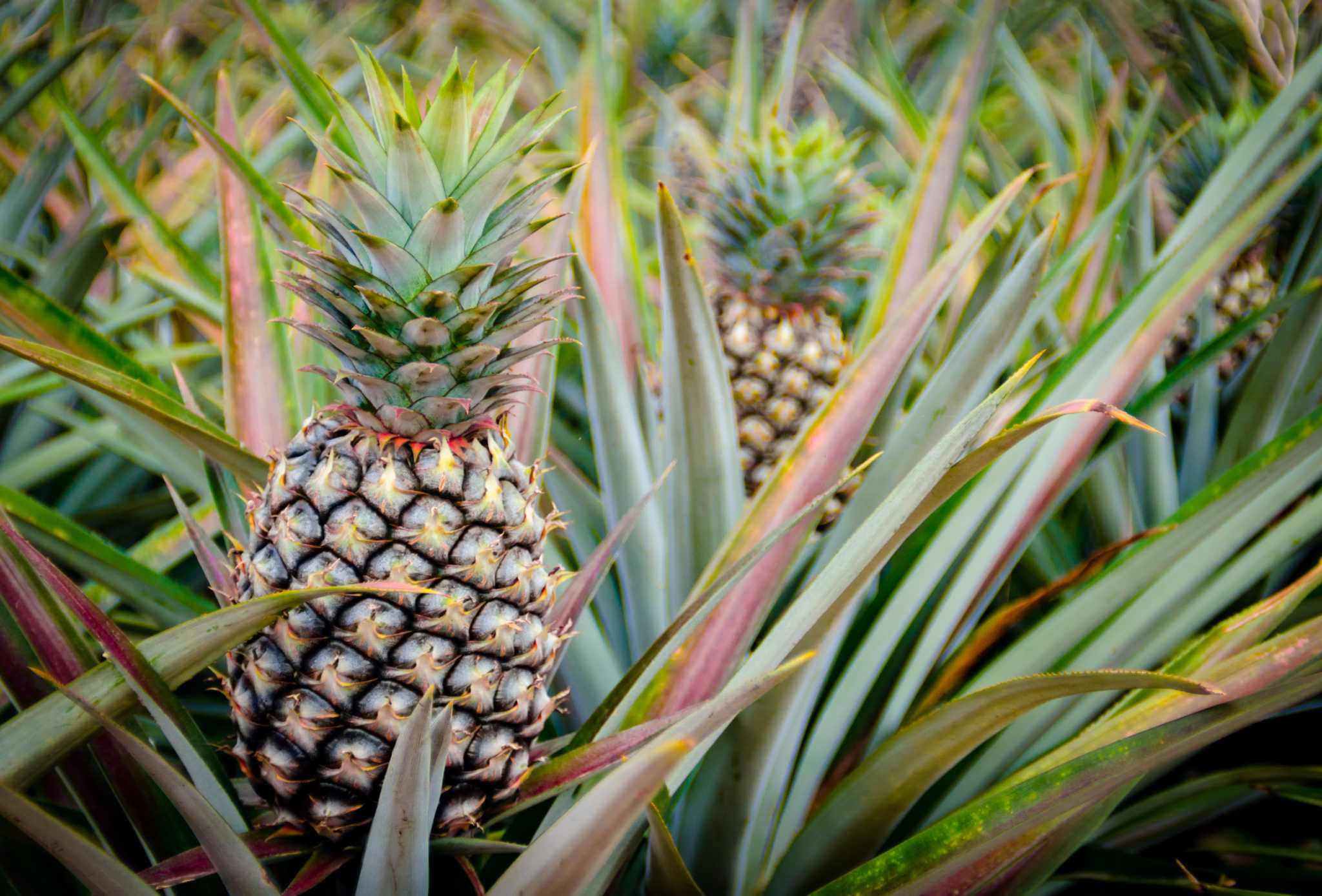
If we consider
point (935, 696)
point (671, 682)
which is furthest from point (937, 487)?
point (935, 696)

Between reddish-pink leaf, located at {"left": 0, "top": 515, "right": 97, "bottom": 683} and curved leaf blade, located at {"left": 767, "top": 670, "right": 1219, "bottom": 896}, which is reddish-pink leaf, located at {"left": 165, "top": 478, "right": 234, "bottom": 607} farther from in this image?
curved leaf blade, located at {"left": 767, "top": 670, "right": 1219, "bottom": 896}

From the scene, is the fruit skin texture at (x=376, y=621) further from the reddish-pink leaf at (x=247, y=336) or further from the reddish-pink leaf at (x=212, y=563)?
the reddish-pink leaf at (x=247, y=336)

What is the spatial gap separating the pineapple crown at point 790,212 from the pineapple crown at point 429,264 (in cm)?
68

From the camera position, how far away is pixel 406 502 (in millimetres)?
640

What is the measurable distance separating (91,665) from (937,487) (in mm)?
695

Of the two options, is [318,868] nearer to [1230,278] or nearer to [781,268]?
[781,268]

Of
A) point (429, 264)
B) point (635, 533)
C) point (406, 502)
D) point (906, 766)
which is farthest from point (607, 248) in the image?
point (906, 766)

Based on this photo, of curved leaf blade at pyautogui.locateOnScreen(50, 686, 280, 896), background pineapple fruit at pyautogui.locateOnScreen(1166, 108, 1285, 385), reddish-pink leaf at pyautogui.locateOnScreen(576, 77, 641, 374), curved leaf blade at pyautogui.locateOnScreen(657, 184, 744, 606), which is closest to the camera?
curved leaf blade at pyautogui.locateOnScreen(50, 686, 280, 896)

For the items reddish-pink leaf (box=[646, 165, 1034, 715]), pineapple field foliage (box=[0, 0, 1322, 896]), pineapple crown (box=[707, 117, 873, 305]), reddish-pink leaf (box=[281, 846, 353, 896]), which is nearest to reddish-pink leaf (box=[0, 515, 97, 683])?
pineapple field foliage (box=[0, 0, 1322, 896])

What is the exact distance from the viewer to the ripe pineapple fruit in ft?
2.08

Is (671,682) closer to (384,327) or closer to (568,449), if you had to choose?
(384,327)

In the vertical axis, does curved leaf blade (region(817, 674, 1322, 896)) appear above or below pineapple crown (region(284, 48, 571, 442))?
below

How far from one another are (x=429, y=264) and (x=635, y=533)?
1.44ft

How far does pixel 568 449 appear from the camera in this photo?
1335mm
